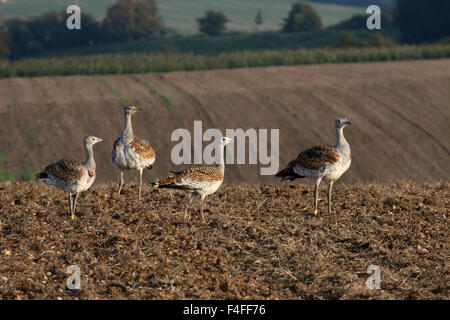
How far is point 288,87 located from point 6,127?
25.6m

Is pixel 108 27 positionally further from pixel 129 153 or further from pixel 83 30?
pixel 129 153

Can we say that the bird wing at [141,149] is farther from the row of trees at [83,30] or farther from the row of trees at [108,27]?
the row of trees at [83,30]

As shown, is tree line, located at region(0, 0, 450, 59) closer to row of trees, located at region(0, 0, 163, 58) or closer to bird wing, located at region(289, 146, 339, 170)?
row of trees, located at region(0, 0, 163, 58)

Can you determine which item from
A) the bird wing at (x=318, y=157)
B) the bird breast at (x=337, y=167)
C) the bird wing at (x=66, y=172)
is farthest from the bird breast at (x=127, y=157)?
the bird breast at (x=337, y=167)

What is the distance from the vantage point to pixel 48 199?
17062 millimetres

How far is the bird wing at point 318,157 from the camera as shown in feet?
51.7

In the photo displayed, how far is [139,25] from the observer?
14962 cm

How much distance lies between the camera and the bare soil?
11.9m

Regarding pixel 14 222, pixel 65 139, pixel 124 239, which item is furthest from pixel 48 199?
pixel 65 139

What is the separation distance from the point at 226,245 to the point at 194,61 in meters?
64.3

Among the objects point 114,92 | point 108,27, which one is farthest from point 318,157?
point 108,27

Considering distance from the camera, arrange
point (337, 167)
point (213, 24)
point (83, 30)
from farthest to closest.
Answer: point (213, 24) → point (83, 30) → point (337, 167)
